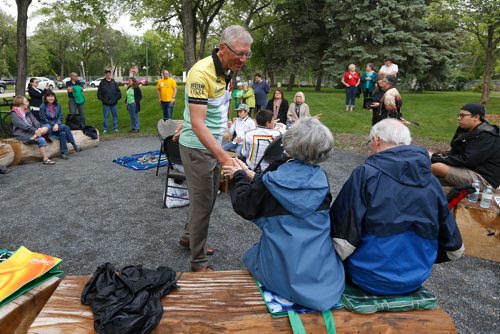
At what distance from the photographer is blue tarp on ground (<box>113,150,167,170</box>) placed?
7.12 meters

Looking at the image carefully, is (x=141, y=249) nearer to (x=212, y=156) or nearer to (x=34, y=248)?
(x=34, y=248)

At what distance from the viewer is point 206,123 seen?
2.80 metres

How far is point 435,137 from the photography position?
401 inches

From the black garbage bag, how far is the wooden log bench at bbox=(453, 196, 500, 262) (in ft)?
10.4

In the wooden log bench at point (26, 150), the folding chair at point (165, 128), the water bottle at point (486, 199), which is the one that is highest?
the folding chair at point (165, 128)

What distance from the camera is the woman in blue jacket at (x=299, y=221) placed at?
193 centimetres

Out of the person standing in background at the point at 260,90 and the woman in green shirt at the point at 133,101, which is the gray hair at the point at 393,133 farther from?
the woman in green shirt at the point at 133,101

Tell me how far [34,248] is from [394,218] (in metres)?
3.68

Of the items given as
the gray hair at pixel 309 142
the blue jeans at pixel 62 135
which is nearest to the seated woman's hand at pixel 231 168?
the gray hair at pixel 309 142

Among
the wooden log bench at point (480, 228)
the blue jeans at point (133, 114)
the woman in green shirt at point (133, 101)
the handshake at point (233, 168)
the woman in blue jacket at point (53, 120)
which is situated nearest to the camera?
the handshake at point (233, 168)

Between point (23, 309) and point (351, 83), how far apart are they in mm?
12846

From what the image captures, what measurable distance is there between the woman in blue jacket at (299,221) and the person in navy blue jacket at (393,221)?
0.12 metres

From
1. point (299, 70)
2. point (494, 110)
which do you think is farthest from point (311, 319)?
point (299, 70)

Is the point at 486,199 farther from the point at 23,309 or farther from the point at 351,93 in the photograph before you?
the point at 351,93
